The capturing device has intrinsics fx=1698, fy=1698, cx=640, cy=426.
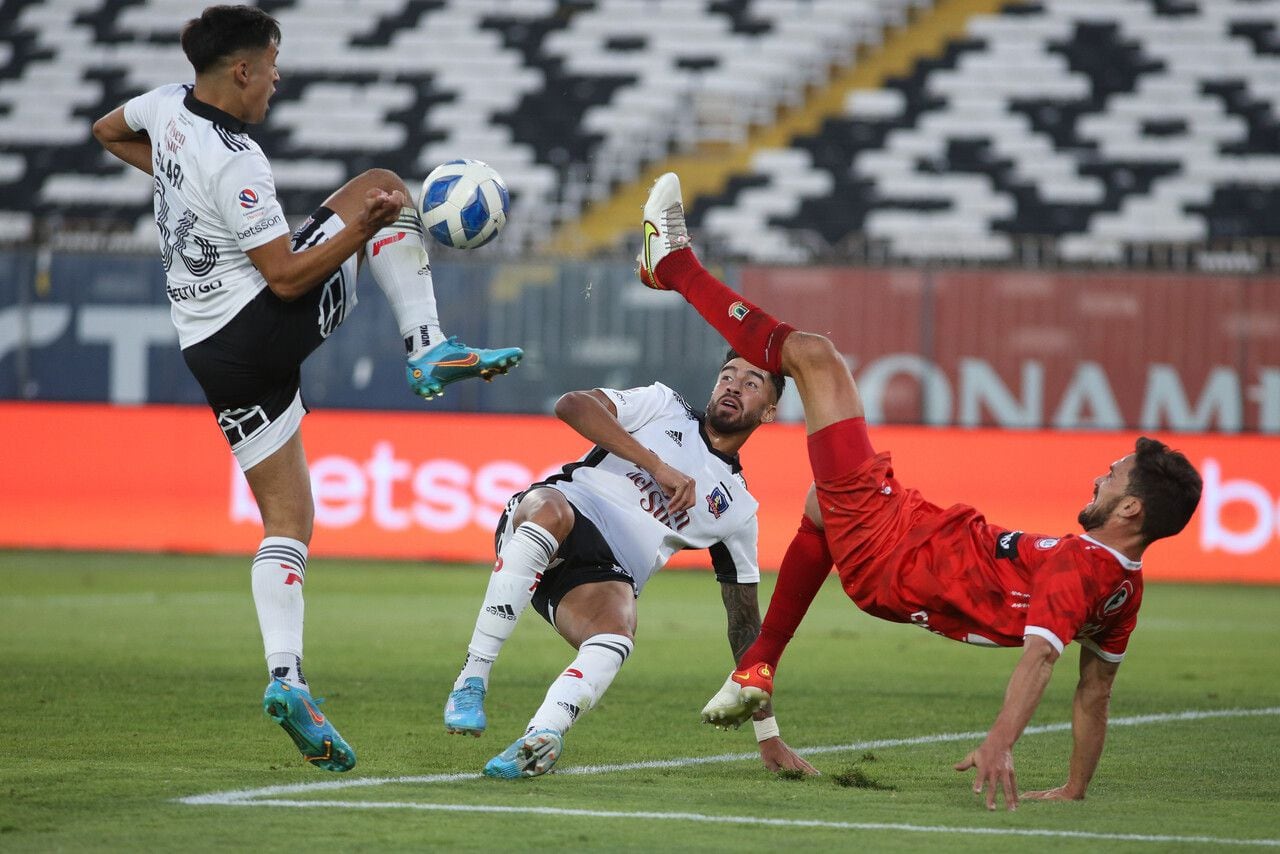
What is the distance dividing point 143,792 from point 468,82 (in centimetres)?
2071

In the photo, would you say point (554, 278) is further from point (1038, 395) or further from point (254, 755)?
point (254, 755)

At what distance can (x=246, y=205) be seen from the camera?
218 inches

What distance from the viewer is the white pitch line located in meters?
5.24

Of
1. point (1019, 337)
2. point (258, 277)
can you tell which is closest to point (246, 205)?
point (258, 277)

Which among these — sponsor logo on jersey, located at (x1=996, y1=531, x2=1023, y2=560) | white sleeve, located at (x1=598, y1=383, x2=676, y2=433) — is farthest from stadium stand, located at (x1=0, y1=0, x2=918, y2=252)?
sponsor logo on jersey, located at (x1=996, y1=531, x2=1023, y2=560)

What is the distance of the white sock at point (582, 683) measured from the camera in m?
5.69

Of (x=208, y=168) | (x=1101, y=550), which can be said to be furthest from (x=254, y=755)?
(x=1101, y=550)

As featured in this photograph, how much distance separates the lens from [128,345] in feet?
58.8

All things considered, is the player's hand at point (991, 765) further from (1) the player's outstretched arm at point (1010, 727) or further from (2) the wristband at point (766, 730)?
(2) the wristband at point (766, 730)

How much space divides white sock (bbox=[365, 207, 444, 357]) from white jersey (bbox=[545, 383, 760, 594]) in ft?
2.84

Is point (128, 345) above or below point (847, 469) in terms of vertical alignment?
below

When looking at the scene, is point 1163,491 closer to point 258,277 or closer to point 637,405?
point 637,405

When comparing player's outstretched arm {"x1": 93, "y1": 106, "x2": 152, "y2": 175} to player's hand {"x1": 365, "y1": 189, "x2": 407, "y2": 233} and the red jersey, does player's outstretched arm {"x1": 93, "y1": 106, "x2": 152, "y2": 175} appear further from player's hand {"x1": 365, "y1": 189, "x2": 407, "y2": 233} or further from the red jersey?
the red jersey

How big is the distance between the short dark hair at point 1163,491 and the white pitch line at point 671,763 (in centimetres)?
176
